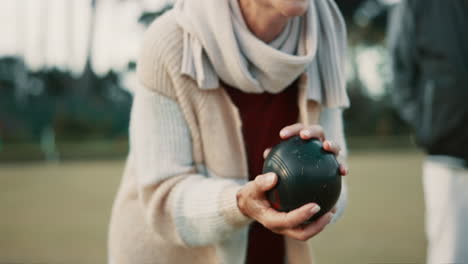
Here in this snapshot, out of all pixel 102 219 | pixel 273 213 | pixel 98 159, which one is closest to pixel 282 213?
pixel 273 213

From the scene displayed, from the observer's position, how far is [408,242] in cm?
555

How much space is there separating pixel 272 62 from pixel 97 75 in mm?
21065

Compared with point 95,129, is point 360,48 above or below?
above

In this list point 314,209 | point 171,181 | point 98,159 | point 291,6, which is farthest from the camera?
point 98,159

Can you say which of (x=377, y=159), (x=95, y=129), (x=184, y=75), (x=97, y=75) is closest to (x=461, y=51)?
(x=184, y=75)

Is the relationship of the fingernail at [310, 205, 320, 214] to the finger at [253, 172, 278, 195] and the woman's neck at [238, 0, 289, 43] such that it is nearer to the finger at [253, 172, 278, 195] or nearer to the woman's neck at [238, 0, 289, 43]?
the finger at [253, 172, 278, 195]

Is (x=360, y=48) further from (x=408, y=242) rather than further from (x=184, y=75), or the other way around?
(x=184, y=75)

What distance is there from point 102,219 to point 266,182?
6.11 m

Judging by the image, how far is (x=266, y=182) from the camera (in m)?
1.62

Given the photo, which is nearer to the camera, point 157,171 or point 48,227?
point 157,171

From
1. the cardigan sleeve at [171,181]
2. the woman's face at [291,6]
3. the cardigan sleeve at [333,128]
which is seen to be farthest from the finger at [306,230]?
the woman's face at [291,6]

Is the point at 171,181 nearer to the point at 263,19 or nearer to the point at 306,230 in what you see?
the point at 306,230

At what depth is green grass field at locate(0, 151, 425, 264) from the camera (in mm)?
5254

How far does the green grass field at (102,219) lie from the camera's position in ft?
17.2
